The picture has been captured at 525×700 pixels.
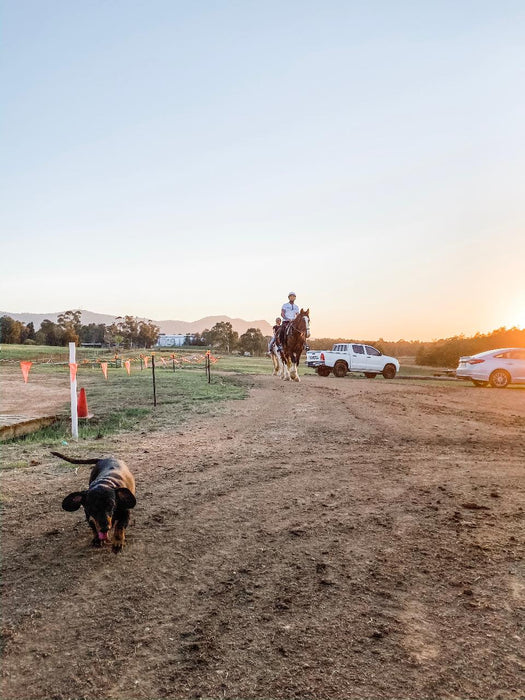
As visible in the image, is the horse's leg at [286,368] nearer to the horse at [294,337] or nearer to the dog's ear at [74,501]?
the horse at [294,337]

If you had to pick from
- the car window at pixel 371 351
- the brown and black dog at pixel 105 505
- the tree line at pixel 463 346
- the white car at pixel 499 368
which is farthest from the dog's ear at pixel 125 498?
the tree line at pixel 463 346

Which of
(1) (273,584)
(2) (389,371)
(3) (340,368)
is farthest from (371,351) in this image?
(1) (273,584)

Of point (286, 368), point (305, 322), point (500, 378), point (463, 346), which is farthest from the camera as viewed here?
point (463, 346)

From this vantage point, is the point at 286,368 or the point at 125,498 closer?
the point at 125,498

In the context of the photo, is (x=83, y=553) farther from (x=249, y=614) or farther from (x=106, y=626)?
(x=249, y=614)

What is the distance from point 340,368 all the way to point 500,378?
8997 millimetres

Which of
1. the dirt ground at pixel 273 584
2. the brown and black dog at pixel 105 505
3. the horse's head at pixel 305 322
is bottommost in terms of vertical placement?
the dirt ground at pixel 273 584

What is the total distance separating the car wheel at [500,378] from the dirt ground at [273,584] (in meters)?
15.6

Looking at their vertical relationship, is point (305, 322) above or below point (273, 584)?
above

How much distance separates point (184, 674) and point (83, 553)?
1860 millimetres

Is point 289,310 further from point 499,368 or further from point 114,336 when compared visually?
point 114,336

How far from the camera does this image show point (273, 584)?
356 centimetres

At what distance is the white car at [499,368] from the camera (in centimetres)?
2119

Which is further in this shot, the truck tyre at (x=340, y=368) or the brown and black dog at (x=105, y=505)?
the truck tyre at (x=340, y=368)
